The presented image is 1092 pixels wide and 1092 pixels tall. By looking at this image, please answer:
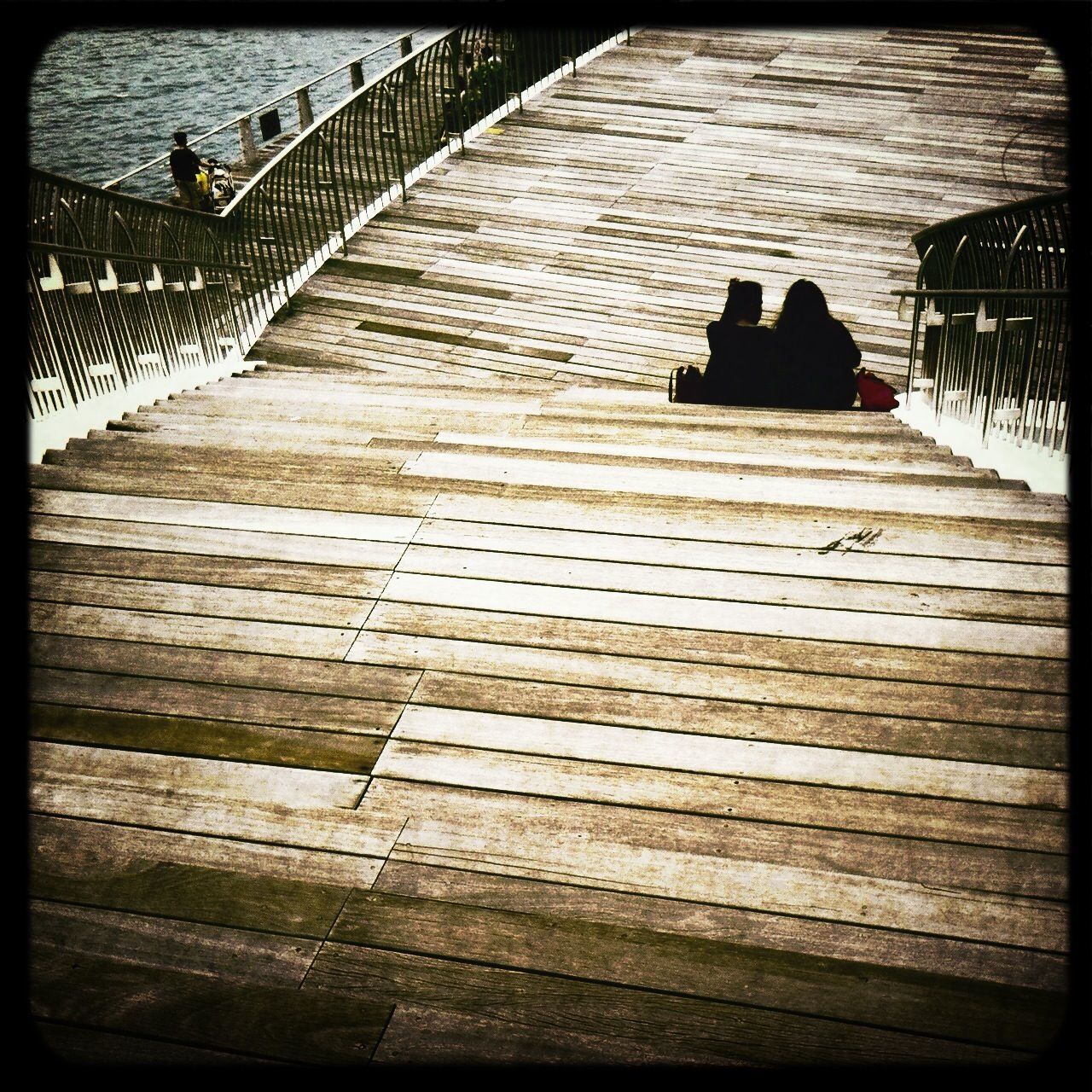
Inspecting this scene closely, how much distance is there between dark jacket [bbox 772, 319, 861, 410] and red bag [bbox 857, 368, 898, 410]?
18 centimetres

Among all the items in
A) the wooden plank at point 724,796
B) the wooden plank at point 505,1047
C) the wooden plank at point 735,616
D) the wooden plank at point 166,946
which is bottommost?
the wooden plank at point 505,1047

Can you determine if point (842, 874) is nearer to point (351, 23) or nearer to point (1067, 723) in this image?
point (1067, 723)

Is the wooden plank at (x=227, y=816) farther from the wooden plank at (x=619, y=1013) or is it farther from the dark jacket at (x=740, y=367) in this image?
the dark jacket at (x=740, y=367)

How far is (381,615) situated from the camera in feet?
8.61

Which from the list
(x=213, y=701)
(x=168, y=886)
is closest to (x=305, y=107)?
(x=213, y=701)

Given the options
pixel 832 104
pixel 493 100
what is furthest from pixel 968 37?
pixel 493 100

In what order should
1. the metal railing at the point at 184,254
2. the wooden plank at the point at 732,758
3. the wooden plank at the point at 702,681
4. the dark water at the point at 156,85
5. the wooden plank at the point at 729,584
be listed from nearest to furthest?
the wooden plank at the point at 732,758, the wooden plank at the point at 702,681, the wooden plank at the point at 729,584, the metal railing at the point at 184,254, the dark water at the point at 156,85

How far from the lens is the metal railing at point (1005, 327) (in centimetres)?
336

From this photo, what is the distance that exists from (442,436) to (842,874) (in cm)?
242

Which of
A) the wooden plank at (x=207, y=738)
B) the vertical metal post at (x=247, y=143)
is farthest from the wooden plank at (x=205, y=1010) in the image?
the vertical metal post at (x=247, y=143)

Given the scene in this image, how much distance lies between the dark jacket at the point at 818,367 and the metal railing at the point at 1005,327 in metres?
0.38

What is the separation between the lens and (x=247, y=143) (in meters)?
18.1

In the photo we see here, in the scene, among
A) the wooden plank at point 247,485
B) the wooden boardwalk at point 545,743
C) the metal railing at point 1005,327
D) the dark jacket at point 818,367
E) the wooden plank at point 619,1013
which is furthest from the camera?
the dark jacket at point 818,367

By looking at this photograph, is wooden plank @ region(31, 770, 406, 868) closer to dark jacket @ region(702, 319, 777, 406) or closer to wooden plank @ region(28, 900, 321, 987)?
wooden plank @ region(28, 900, 321, 987)
